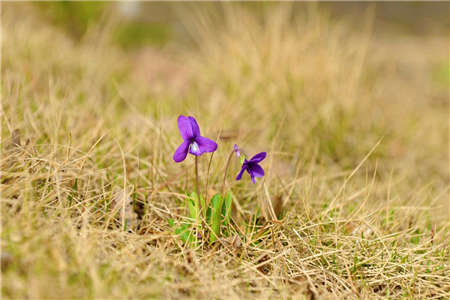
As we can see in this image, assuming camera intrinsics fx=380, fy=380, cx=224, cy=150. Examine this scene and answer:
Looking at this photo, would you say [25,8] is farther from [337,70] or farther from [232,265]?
[232,265]

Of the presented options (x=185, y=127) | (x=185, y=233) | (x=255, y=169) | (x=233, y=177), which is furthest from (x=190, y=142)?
(x=233, y=177)

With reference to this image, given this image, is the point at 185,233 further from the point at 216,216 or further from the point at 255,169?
the point at 255,169

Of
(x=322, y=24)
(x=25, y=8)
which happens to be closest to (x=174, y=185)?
(x=322, y=24)

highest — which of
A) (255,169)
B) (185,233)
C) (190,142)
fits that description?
(190,142)

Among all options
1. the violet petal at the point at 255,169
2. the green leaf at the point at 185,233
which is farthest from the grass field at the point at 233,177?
the violet petal at the point at 255,169

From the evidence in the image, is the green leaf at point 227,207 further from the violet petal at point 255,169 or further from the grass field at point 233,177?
the violet petal at point 255,169

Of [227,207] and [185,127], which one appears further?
[227,207]
